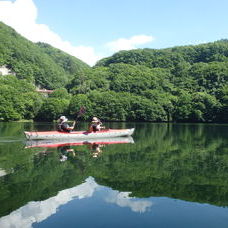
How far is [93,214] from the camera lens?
11938 mm

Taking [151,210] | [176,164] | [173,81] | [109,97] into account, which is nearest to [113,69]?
[173,81]

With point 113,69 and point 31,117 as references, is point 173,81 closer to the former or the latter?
point 113,69

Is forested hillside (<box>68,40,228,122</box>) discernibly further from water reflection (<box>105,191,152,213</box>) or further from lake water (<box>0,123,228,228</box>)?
water reflection (<box>105,191,152,213</box>)

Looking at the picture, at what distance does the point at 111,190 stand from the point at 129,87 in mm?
104507

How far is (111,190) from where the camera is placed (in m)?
15.1

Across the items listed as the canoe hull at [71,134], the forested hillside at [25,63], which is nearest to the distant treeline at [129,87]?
the forested hillside at [25,63]

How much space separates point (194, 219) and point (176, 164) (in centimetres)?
1041

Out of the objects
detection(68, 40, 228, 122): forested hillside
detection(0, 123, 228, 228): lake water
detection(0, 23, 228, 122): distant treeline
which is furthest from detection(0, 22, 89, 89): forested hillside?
detection(0, 123, 228, 228): lake water

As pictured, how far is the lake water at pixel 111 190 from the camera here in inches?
453

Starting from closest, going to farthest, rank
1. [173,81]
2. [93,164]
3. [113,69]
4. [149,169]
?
[149,169] → [93,164] → [173,81] → [113,69]

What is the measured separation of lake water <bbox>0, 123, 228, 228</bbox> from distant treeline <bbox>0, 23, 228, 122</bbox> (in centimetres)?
6960

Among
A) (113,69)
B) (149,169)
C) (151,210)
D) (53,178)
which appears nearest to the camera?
(151,210)

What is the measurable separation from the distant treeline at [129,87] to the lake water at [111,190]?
6960 centimetres

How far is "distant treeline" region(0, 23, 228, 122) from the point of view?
94562 mm
